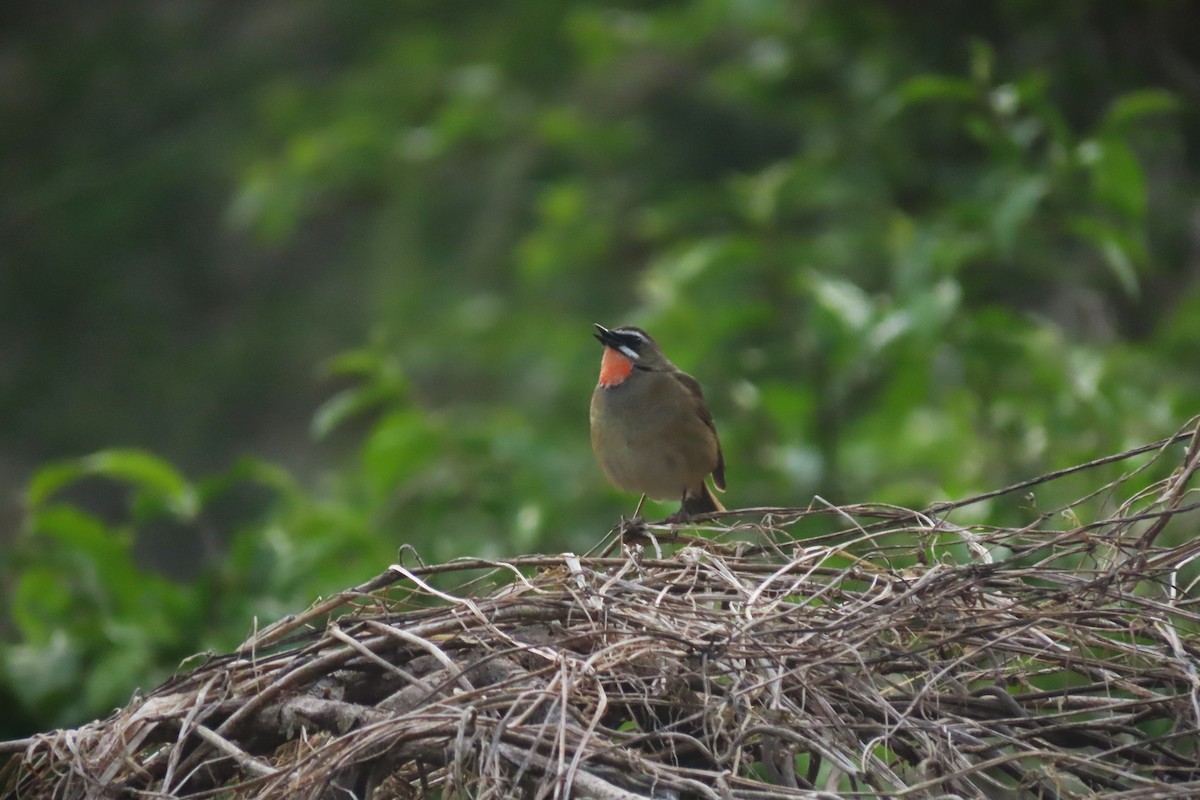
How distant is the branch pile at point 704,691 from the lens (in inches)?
99.7

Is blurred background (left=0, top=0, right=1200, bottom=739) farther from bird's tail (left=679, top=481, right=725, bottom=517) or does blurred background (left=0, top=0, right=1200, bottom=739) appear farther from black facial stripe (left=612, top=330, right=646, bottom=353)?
black facial stripe (left=612, top=330, right=646, bottom=353)

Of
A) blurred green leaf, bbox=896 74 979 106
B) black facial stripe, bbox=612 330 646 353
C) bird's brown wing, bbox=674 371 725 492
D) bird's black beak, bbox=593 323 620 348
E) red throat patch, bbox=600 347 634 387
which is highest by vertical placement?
blurred green leaf, bbox=896 74 979 106

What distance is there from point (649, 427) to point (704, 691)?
2.93 m

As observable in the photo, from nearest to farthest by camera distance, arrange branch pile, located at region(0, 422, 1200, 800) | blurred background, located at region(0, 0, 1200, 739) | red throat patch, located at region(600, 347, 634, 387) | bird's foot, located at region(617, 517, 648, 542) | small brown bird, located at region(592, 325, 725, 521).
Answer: branch pile, located at region(0, 422, 1200, 800)
bird's foot, located at region(617, 517, 648, 542)
small brown bird, located at region(592, 325, 725, 521)
red throat patch, located at region(600, 347, 634, 387)
blurred background, located at region(0, 0, 1200, 739)

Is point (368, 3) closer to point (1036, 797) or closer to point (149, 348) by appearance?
point (149, 348)

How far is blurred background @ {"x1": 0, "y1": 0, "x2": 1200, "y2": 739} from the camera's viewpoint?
6.11 m

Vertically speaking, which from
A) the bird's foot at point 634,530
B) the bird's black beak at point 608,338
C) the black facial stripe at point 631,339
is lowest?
the black facial stripe at point 631,339

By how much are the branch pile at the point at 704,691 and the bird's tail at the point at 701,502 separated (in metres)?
2.73

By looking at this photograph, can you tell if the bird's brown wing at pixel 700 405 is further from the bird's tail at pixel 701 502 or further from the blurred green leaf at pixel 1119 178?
the blurred green leaf at pixel 1119 178

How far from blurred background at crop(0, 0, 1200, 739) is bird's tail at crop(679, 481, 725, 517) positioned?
0.75m

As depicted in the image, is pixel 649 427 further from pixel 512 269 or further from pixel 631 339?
pixel 512 269

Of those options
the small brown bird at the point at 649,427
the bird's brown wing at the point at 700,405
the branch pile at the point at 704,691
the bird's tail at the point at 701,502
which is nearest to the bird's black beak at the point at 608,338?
the small brown bird at the point at 649,427

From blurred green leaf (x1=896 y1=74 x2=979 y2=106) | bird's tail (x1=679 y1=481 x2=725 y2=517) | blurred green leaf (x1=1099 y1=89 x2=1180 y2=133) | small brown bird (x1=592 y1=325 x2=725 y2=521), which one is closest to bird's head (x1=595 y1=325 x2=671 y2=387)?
small brown bird (x1=592 y1=325 x2=725 y2=521)

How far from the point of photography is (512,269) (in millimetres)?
9969
